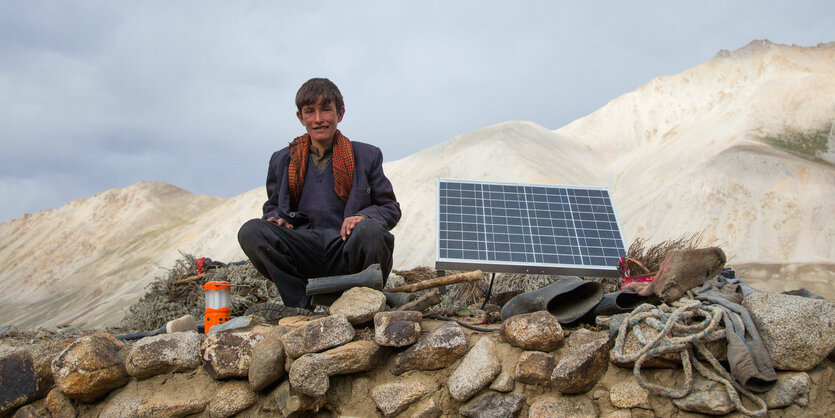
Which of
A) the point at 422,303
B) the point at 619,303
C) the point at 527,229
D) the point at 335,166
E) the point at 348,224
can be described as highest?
the point at 335,166

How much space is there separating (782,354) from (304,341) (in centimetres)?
229

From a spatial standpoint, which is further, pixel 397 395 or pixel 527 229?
pixel 527 229

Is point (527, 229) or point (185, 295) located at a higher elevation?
A: point (185, 295)

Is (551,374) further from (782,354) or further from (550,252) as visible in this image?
(550,252)

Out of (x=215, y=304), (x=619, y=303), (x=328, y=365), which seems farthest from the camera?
(x=215, y=304)

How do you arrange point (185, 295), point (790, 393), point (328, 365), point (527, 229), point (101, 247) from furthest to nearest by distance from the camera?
point (101, 247) < point (185, 295) < point (527, 229) < point (328, 365) < point (790, 393)

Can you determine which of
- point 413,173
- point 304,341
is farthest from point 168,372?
point 413,173

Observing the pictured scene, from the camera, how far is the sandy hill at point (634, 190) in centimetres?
2231

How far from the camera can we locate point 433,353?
130 inches

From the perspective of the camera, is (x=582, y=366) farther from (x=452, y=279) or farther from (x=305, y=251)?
(x=305, y=251)

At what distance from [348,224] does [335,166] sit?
47cm

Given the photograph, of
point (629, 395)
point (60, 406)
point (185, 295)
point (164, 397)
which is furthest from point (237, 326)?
point (185, 295)

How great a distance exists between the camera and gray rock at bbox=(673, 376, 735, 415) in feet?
9.32

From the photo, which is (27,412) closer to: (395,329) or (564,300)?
(395,329)
